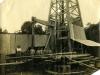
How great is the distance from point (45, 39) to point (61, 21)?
0.46 feet

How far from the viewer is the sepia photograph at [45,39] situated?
1183mm

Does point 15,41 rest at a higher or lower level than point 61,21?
lower

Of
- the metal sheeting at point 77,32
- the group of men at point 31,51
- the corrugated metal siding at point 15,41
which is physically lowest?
the group of men at point 31,51

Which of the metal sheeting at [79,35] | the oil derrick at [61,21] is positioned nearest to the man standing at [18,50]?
the oil derrick at [61,21]

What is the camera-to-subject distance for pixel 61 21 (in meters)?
1.22

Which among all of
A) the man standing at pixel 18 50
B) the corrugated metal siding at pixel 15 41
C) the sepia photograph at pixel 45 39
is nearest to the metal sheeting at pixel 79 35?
the sepia photograph at pixel 45 39

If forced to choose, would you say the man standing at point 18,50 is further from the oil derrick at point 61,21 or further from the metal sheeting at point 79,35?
the metal sheeting at point 79,35

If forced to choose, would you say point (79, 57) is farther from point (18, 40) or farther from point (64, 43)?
point (18, 40)

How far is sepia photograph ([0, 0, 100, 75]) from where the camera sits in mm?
1183

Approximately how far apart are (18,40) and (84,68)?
0.43 m

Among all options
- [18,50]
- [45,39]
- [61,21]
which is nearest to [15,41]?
[18,50]

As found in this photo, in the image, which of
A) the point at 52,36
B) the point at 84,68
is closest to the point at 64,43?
the point at 52,36

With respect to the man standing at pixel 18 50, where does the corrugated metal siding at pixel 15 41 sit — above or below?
above

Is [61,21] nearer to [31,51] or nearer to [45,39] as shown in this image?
[45,39]
